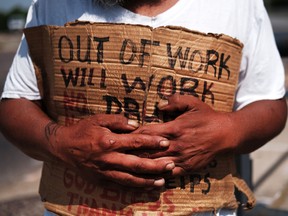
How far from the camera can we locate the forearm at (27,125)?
65.4 inches

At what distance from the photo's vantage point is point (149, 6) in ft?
5.36

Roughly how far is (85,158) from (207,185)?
38 cm

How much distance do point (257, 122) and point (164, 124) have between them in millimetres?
343

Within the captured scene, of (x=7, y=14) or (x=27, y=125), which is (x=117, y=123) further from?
(x=7, y=14)

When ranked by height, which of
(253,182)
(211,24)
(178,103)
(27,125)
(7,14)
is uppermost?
(211,24)

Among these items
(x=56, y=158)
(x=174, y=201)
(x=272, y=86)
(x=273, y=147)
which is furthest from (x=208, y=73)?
(x=273, y=147)

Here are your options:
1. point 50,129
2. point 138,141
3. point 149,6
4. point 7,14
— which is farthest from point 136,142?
point 7,14

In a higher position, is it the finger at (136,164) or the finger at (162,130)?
the finger at (162,130)

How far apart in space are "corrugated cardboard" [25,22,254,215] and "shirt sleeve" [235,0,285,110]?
0.20 ft

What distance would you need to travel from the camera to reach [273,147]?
5.89m

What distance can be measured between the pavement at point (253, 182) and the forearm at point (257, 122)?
2.16m

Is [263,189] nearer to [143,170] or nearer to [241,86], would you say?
[241,86]

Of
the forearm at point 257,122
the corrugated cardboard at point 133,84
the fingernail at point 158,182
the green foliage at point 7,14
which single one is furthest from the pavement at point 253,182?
the green foliage at point 7,14

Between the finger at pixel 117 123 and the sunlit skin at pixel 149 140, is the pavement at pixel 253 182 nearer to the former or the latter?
the sunlit skin at pixel 149 140
